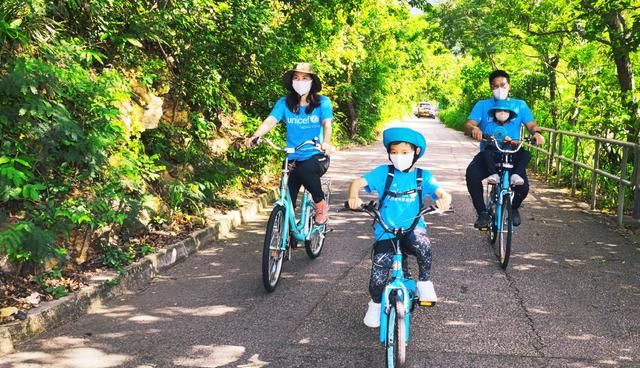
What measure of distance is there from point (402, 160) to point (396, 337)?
120cm

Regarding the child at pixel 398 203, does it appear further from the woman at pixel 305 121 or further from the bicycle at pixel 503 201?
the bicycle at pixel 503 201

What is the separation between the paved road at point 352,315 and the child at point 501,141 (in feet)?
3.36

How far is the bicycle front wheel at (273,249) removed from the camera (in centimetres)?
542

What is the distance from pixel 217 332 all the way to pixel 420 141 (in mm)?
2177

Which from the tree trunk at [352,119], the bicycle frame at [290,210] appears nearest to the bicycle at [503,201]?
the bicycle frame at [290,210]

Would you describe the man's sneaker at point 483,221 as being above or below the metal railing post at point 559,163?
below

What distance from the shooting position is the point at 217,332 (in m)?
4.66

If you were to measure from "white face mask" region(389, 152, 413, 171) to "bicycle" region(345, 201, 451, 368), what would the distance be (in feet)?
1.08

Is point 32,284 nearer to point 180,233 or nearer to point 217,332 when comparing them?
point 217,332

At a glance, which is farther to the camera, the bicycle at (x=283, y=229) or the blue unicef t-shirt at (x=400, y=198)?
the bicycle at (x=283, y=229)

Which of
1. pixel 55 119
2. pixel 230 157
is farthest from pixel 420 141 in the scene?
pixel 230 157

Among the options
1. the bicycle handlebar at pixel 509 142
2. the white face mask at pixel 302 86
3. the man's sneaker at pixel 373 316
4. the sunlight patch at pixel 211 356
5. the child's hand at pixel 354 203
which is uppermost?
the white face mask at pixel 302 86

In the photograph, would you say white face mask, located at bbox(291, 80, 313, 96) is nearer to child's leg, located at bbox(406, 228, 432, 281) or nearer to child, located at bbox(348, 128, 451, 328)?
child, located at bbox(348, 128, 451, 328)

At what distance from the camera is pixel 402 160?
4094 millimetres
